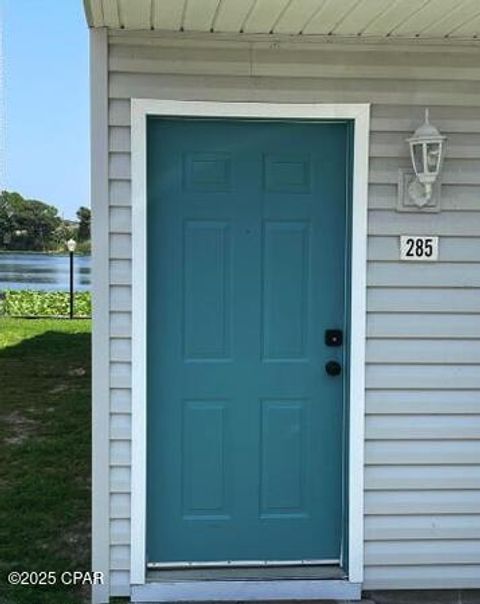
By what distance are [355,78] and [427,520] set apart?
73.9 inches

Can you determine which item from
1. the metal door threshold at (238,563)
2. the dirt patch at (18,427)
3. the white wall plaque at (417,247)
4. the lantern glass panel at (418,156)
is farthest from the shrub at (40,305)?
the lantern glass panel at (418,156)

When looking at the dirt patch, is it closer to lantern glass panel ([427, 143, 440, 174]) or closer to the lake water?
lantern glass panel ([427, 143, 440, 174])

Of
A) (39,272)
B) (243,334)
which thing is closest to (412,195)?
(243,334)

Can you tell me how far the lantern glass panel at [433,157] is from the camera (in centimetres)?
297

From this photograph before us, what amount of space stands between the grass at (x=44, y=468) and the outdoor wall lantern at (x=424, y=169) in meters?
2.14

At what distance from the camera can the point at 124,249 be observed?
3.01 meters

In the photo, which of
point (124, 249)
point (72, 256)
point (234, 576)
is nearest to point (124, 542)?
point (234, 576)

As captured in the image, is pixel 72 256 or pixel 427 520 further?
pixel 72 256

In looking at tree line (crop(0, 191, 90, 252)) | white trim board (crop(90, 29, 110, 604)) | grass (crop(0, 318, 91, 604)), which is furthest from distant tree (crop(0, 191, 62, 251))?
white trim board (crop(90, 29, 110, 604))

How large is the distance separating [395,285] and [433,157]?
541 millimetres

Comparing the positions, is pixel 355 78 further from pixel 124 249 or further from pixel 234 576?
pixel 234 576

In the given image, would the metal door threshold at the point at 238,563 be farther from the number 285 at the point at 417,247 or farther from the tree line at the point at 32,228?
the tree line at the point at 32,228

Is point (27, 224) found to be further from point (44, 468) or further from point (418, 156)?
point (418, 156)

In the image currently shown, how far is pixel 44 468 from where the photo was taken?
15.9 feet
